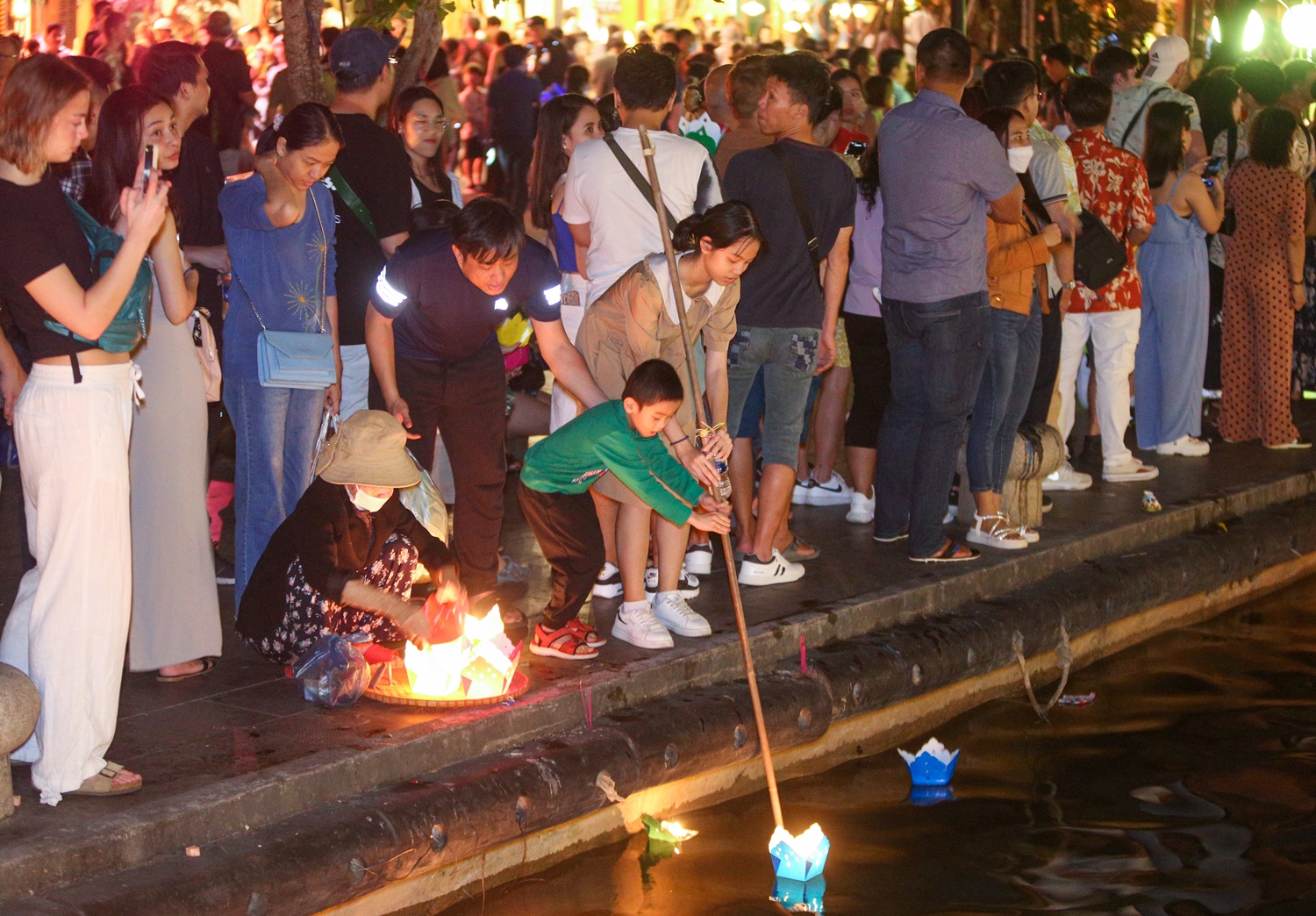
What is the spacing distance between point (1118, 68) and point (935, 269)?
3.36m

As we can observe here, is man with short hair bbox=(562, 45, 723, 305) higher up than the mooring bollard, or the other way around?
man with short hair bbox=(562, 45, 723, 305)

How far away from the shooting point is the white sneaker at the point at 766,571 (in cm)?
672

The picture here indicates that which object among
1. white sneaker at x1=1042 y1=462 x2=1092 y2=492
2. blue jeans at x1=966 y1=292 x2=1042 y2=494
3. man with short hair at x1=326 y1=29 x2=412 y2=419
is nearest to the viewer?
man with short hair at x1=326 y1=29 x2=412 y2=419

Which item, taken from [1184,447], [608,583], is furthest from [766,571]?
[1184,447]

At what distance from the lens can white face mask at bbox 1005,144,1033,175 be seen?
727cm

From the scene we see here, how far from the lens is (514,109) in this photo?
1483 cm

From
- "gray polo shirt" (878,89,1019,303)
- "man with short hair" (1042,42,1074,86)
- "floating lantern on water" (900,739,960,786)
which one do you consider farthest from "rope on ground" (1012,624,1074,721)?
"man with short hair" (1042,42,1074,86)

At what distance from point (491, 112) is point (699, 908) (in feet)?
36.8

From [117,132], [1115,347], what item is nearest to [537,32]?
[1115,347]

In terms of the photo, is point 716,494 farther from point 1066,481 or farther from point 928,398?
point 1066,481

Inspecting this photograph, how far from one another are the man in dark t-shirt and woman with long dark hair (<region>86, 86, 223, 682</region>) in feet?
2.45

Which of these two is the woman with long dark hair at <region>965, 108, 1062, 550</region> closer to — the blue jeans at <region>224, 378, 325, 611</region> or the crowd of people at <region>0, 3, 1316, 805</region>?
the crowd of people at <region>0, 3, 1316, 805</region>

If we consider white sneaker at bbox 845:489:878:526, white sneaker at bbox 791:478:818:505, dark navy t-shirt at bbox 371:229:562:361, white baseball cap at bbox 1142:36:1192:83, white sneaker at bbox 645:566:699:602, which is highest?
white baseball cap at bbox 1142:36:1192:83

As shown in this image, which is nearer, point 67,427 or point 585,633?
point 67,427
